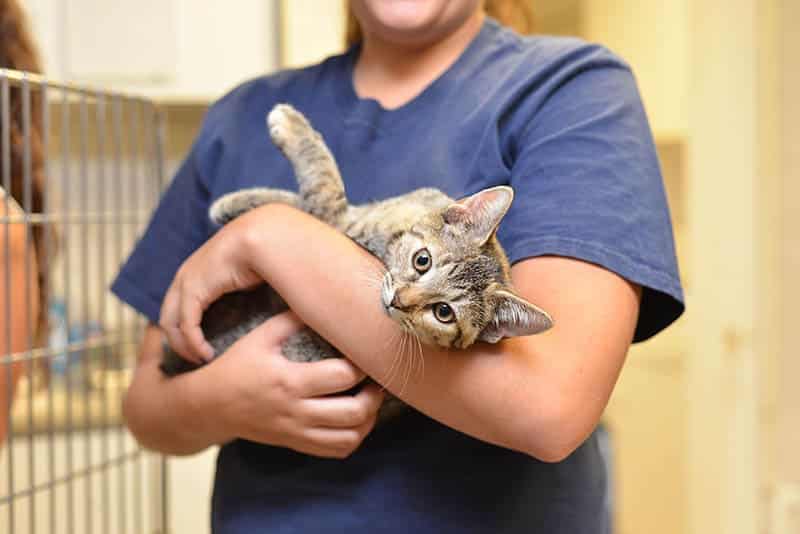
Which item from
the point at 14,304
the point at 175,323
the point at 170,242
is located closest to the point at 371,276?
the point at 175,323

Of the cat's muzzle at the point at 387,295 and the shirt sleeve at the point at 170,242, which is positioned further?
the shirt sleeve at the point at 170,242

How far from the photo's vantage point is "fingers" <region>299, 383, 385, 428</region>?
2.83 ft

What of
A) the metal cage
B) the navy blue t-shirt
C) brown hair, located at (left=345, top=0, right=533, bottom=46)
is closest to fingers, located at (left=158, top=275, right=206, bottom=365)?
the navy blue t-shirt

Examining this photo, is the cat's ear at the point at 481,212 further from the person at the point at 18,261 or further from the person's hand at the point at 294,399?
the person at the point at 18,261

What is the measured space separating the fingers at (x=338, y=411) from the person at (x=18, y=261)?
1.50ft

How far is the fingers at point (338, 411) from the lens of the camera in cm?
86

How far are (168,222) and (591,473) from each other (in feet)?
1.91

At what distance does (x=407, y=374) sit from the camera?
823mm

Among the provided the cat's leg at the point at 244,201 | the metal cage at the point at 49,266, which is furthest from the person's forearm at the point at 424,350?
the metal cage at the point at 49,266

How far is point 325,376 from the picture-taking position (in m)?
0.86

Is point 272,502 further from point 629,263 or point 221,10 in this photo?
point 221,10

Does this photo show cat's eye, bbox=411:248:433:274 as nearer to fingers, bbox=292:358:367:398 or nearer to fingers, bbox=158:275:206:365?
fingers, bbox=292:358:367:398

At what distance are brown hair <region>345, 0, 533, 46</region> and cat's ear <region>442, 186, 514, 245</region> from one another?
0.49m

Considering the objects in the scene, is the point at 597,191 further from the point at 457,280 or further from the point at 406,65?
the point at 406,65
